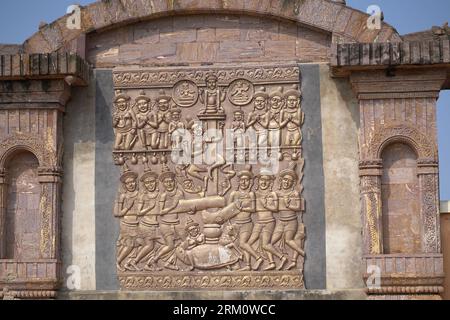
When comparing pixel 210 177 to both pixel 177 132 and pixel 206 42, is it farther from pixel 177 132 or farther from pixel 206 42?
pixel 206 42

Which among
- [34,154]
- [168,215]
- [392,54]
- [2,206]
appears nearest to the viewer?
[392,54]

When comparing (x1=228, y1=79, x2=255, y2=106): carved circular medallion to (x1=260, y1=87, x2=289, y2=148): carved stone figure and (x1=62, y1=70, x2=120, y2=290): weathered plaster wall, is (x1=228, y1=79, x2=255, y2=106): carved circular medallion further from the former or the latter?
(x1=62, y1=70, x2=120, y2=290): weathered plaster wall

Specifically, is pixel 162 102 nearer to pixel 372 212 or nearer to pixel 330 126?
pixel 330 126

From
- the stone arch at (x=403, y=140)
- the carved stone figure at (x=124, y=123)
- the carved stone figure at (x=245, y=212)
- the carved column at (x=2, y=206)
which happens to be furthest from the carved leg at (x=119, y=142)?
the stone arch at (x=403, y=140)

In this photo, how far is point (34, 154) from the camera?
15.4m

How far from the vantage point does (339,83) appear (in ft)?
50.6

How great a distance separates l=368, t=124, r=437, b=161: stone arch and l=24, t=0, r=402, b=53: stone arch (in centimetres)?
134

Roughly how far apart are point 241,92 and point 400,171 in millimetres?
2561

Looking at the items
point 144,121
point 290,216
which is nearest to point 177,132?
point 144,121

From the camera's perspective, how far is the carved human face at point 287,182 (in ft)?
49.5

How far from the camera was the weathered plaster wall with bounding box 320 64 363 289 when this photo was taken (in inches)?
588

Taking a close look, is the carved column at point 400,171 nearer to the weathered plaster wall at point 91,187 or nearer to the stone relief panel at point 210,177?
the stone relief panel at point 210,177

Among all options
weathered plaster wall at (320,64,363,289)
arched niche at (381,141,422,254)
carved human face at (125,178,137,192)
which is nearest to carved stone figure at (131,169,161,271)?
carved human face at (125,178,137,192)

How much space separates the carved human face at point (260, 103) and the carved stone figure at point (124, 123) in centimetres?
180
